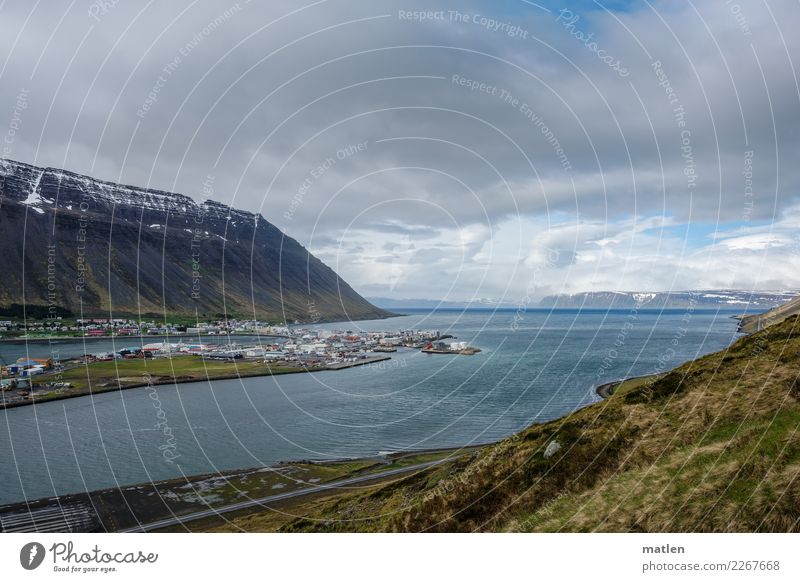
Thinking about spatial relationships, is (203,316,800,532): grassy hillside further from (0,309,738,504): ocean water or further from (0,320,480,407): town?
(0,320,480,407): town

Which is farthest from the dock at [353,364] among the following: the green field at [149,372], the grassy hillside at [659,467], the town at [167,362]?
the grassy hillside at [659,467]

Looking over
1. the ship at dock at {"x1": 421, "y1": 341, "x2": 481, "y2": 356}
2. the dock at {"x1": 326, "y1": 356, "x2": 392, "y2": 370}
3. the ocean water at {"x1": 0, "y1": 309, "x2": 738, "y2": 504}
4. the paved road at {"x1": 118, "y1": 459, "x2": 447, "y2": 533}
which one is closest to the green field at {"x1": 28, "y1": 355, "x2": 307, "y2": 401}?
the ocean water at {"x1": 0, "y1": 309, "x2": 738, "y2": 504}

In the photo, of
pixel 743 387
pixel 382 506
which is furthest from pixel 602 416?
pixel 382 506

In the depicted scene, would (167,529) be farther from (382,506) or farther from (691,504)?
(691,504)

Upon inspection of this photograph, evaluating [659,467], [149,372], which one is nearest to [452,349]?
[149,372]

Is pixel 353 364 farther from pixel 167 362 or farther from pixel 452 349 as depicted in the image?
pixel 167 362

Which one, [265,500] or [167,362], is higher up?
[167,362]

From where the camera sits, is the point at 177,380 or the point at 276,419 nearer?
the point at 276,419
